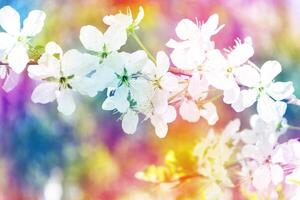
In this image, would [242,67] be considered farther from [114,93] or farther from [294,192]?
[294,192]

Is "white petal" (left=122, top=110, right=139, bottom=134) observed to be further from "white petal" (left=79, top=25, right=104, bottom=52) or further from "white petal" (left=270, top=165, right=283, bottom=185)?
"white petal" (left=270, top=165, right=283, bottom=185)

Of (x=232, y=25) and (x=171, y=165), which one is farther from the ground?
(x=232, y=25)

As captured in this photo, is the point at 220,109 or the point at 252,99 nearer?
A: the point at 252,99

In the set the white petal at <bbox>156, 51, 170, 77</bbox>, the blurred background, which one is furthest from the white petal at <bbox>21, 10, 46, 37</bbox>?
the blurred background

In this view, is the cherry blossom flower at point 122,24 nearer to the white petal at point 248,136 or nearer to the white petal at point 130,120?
the white petal at point 130,120

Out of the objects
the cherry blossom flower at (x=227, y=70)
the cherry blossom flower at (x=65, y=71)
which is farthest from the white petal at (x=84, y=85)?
the cherry blossom flower at (x=227, y=70)

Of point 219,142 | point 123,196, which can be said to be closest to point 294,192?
point 219,142

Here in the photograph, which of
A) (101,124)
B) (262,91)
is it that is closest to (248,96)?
(262,91)
